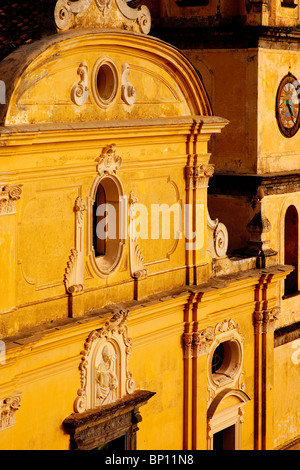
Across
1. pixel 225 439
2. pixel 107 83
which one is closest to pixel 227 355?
pixel 225 439

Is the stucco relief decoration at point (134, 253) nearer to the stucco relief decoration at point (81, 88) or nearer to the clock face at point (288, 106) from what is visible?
the stucco relief decoration at point (81, 88)

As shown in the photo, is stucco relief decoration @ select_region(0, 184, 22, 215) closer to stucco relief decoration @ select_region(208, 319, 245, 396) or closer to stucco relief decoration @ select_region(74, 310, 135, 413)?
stucco relief decoration @ select_region(74, 310, 135, 413)

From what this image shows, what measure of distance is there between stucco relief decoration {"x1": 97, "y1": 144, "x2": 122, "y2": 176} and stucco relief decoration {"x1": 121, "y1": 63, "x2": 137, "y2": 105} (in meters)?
0.94

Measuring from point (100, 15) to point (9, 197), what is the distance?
372 cm

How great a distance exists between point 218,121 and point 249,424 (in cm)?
671

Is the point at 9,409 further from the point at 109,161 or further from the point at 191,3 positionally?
the point at 191,3

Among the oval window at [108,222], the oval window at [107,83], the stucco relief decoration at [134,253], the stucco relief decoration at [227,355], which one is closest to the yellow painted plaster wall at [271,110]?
the stucco relief decoration at [227,355]

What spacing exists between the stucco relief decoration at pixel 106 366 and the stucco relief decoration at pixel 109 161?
2475mm

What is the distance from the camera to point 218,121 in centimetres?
2322

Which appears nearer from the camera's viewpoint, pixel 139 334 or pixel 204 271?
pixel 139 334

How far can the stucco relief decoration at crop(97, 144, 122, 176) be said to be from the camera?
2072cm

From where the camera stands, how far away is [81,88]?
20.0 m
